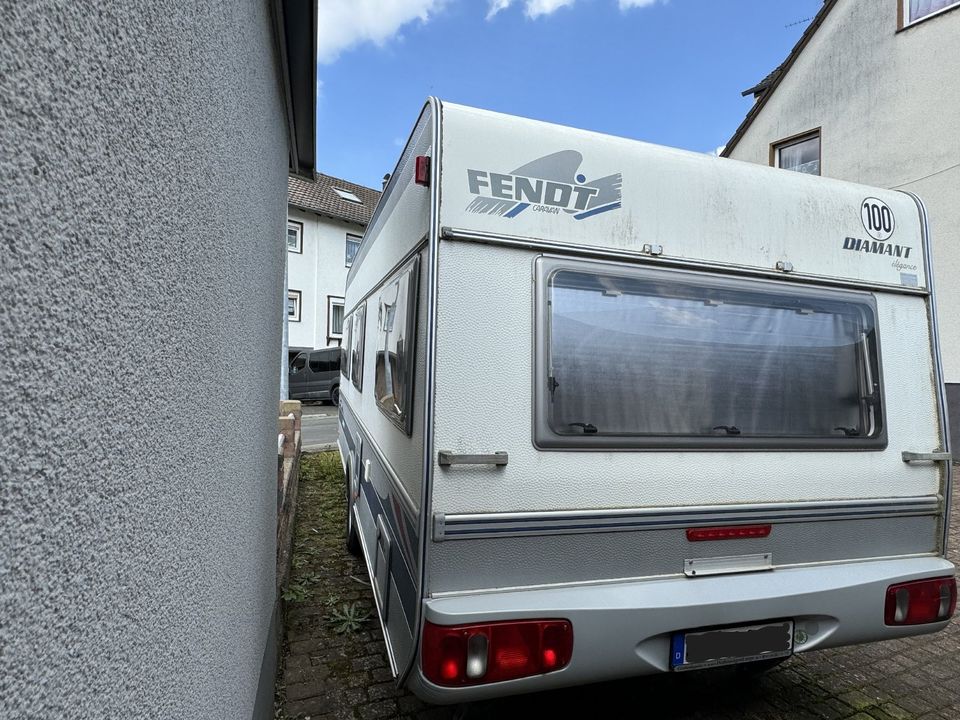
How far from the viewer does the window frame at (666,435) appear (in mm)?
2467

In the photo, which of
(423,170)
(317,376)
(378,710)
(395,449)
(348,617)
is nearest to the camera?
(423,170)

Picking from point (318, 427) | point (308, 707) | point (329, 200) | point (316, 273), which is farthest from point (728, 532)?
point (329, 200)

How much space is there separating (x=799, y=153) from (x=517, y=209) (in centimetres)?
1331

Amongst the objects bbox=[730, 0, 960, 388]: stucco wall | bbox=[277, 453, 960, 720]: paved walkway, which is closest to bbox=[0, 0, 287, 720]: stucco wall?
bbox=[277, 453, 960, 720]: paved walkway

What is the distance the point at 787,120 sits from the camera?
13438 millimetres

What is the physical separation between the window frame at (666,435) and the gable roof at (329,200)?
851 inches

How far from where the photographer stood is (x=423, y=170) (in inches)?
97.3

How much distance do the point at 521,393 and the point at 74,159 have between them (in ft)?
6.45

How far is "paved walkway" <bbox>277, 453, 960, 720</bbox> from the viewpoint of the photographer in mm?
3195

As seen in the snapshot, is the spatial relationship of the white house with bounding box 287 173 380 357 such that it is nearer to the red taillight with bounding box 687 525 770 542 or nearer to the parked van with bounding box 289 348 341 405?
the parked van with bounding box 289 348 341 405

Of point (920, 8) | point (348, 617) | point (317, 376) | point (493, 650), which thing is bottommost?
point (348, 617)

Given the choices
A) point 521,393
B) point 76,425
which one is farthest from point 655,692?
point 76,425

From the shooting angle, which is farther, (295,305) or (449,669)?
(295,305)

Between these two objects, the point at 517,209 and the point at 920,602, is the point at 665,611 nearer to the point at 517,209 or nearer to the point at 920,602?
the point at 920,602
